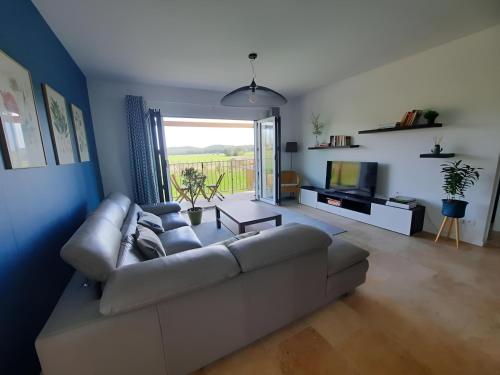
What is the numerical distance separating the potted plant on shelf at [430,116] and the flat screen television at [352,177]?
2.85ft

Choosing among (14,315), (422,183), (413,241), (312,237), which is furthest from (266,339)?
(422,183)

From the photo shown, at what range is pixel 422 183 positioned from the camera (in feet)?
9.78

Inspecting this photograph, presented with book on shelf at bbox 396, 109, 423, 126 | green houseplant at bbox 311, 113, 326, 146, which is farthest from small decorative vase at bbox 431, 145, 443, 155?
green houseplant at bbox 311, 113, 326, 146

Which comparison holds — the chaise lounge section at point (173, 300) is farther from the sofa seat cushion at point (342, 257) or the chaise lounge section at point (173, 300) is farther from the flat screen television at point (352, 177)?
the flat screen television at point (352, 177)

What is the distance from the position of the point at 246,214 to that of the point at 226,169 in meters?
3.37

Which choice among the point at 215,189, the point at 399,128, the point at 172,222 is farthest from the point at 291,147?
the point at 172,222

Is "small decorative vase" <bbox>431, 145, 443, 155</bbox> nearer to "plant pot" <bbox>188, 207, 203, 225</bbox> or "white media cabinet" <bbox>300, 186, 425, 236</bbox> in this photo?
"white media cabinet" <bbox>300, 186, 425, 236</bbox>

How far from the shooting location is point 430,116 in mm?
2689

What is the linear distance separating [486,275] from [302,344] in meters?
2.03

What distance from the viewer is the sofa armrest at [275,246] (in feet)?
3.81

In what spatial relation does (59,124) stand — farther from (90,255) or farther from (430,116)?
(430,116)

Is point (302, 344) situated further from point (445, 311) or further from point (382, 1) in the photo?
point (382, 1)

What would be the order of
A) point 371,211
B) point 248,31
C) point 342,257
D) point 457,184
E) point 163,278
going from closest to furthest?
point 163,278, point 342,257, point 248,31, point 457,184, point 371,211

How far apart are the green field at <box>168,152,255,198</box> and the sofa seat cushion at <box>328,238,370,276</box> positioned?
14.3 ft
